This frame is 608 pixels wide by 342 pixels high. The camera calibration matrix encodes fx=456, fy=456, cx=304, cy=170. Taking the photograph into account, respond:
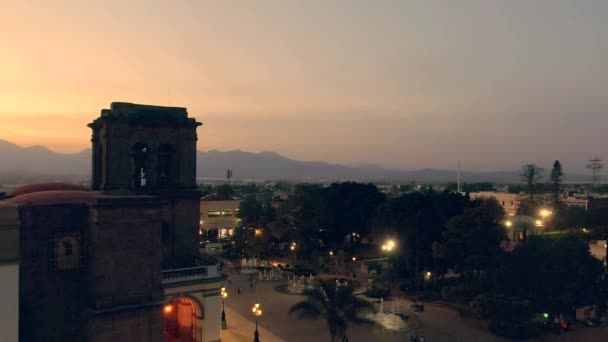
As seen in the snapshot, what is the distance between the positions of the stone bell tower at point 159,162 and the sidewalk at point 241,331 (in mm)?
6142

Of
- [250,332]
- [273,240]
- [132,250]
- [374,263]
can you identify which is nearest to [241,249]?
[273,240]

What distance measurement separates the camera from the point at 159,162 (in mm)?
30734

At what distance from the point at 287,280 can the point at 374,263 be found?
1212 cm

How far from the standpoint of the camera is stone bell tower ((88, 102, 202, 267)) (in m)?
28.6

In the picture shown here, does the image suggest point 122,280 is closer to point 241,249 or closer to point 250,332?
point 250,332

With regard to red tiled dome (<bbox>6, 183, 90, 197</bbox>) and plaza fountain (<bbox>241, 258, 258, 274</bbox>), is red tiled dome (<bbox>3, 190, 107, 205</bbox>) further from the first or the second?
plaza fountain (<bbox>241, 258, 258, 274</bbox>)

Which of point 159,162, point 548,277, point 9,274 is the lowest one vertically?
point 548,277

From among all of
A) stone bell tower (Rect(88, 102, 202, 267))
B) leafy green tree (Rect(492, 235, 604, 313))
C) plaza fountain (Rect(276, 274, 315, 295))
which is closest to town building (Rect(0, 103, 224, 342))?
stone bell tower (Rect(88, 102, 202, 267))

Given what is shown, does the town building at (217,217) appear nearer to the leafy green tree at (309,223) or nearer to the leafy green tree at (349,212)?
the leafy green tree at (309,223)

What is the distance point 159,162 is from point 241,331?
528 inches

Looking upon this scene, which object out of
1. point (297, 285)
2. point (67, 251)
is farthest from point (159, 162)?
point (297, 285)

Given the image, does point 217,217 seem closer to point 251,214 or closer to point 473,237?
point 251,214

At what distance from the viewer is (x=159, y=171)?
3052cm

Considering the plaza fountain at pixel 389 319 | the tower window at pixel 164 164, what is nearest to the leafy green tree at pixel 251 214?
the plaza fountain at pixel 389 319
